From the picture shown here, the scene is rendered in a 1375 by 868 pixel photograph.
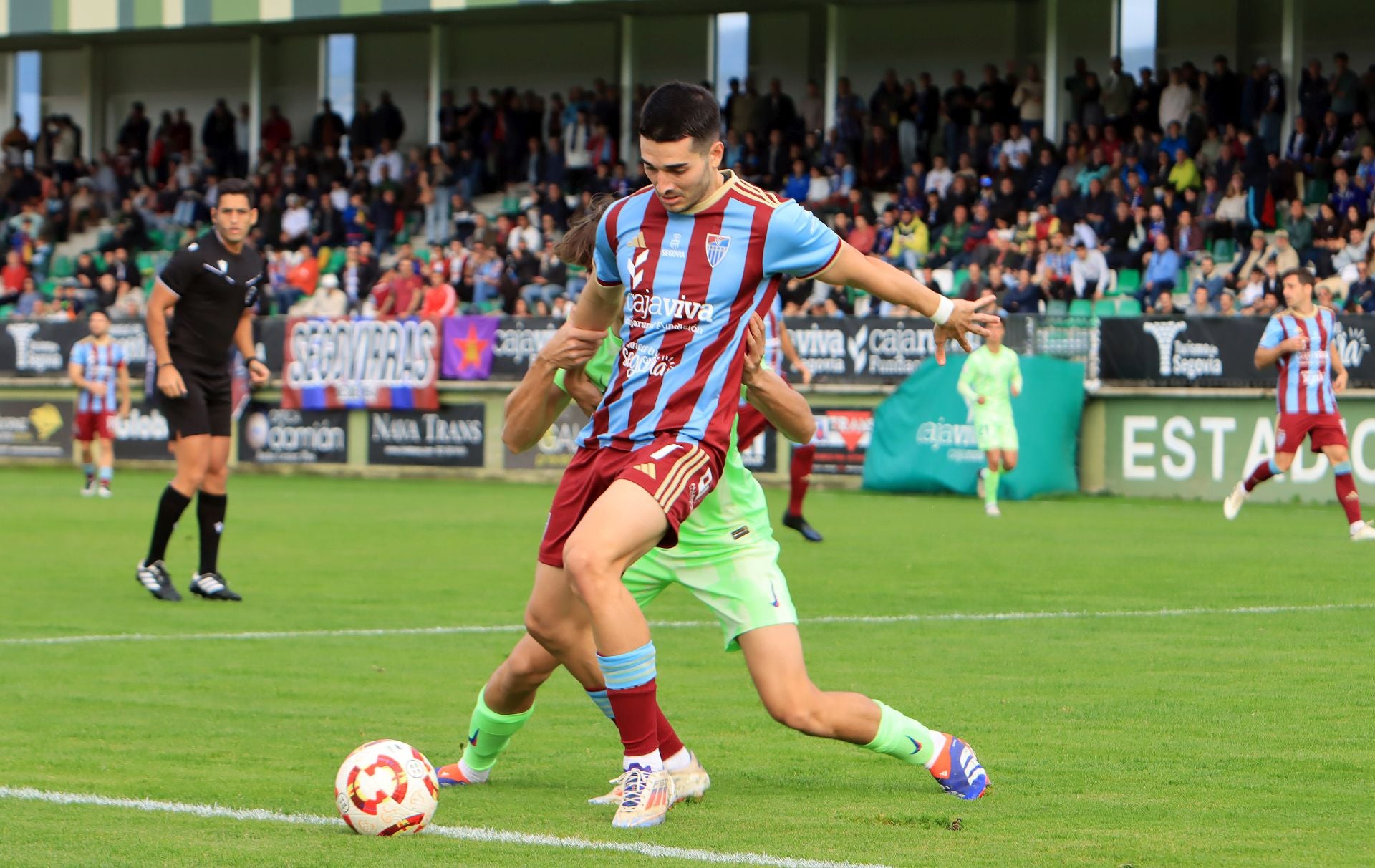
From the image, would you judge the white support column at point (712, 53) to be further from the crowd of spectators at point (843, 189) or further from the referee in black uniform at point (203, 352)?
the referee in black uniform at point (203, 352)

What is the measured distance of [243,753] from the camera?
678 cm

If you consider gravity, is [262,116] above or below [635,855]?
above

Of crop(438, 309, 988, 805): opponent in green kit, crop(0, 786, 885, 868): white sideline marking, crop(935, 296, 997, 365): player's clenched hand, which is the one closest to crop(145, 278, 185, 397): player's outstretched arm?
crop(0, 786, 885, 868): white sideline marking

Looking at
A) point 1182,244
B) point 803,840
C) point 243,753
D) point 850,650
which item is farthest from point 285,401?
point 803,840

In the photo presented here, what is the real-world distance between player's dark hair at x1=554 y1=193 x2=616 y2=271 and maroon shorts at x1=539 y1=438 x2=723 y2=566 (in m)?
0.66

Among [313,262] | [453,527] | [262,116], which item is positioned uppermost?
[262,116]

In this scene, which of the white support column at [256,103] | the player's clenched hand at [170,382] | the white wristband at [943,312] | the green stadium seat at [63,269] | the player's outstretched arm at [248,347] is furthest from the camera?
the white support column at [256,103]

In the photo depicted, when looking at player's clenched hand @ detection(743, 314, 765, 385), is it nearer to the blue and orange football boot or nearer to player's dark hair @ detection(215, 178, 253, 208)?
the blue and orange football boot

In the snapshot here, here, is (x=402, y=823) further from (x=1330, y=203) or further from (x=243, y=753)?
(x=1330, y=203)

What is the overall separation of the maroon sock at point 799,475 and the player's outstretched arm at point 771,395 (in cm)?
961

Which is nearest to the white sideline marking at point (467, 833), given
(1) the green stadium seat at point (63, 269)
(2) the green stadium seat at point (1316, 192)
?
(2) the green stadium seat at point (1316, 192)

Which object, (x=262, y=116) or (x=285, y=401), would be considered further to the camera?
(x=262, y=116)

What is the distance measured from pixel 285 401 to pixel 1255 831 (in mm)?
23748

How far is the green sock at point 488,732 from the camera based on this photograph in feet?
20.0
